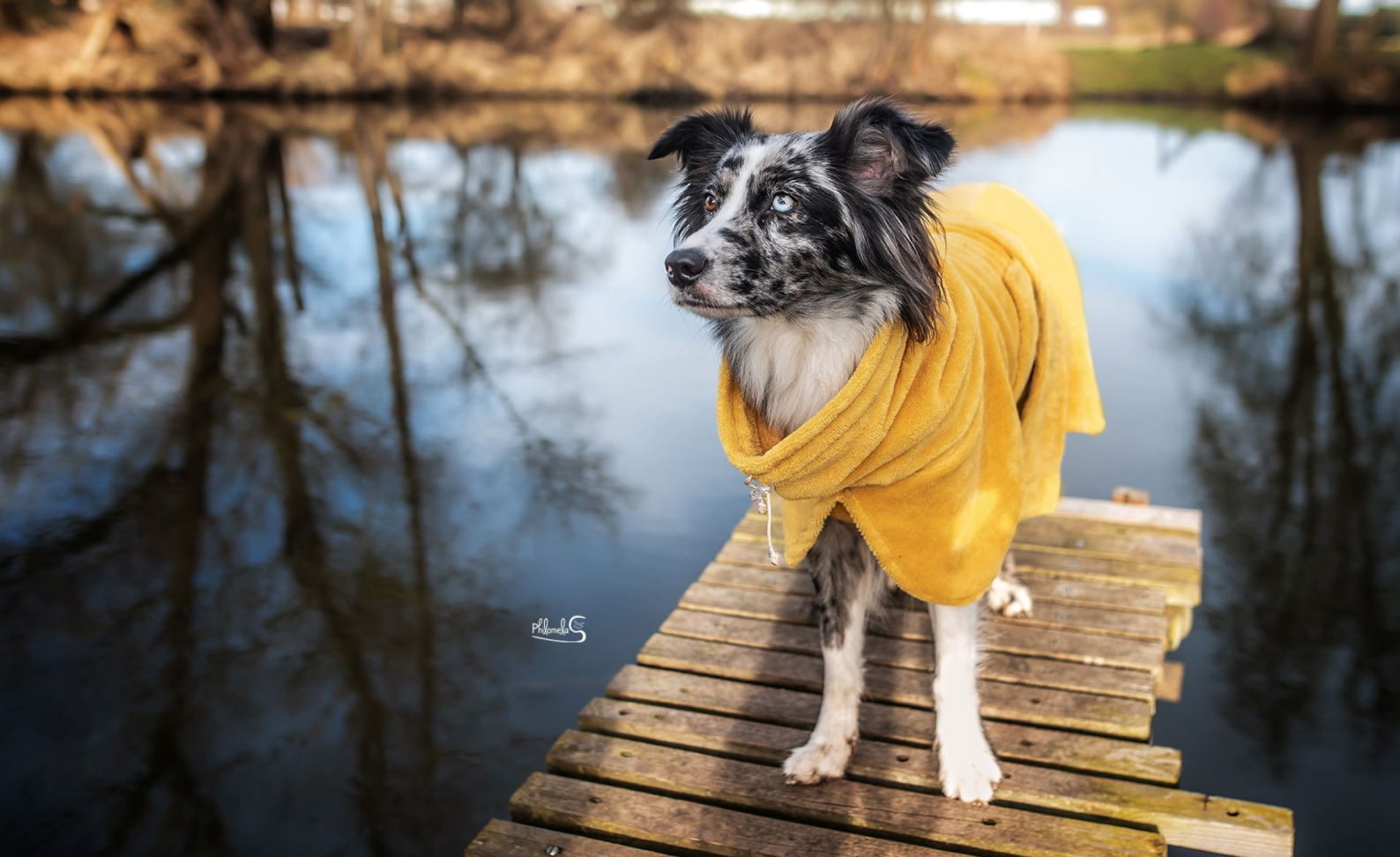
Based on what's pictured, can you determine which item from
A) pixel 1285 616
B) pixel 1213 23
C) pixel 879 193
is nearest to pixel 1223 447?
pixel 1285 616

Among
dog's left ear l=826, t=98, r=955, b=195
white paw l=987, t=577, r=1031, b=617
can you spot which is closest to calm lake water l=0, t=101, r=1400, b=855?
dog's left ear l=826, t=98, r=955, b=195

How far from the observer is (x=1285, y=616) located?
455 cm

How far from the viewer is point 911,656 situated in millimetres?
3523

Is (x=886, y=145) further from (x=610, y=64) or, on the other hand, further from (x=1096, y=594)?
(x=610, y=64)

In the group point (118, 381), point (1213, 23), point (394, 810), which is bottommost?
point (394, 810)

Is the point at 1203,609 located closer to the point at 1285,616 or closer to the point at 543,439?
the point at 1285,616

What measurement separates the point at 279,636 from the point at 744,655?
1940mm

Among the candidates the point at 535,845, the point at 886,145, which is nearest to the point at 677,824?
the point at 535,845

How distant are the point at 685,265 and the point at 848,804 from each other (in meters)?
1.49

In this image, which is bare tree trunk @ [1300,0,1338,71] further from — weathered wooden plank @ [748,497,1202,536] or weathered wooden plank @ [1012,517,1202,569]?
weathered wooden plank @ [1012,517,1202,569]

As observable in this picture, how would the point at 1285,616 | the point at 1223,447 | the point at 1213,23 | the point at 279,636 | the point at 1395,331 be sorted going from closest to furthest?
the point at 279,636
the point at 1285,616
the point at 1223,447
the point at 1395,331
the point at 1213,23

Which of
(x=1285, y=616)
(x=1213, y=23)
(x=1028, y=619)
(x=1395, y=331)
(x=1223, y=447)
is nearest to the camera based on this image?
(x=1028, y=619)

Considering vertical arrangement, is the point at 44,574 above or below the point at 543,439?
below

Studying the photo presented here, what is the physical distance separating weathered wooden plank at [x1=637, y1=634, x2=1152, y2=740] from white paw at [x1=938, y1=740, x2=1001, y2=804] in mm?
342
